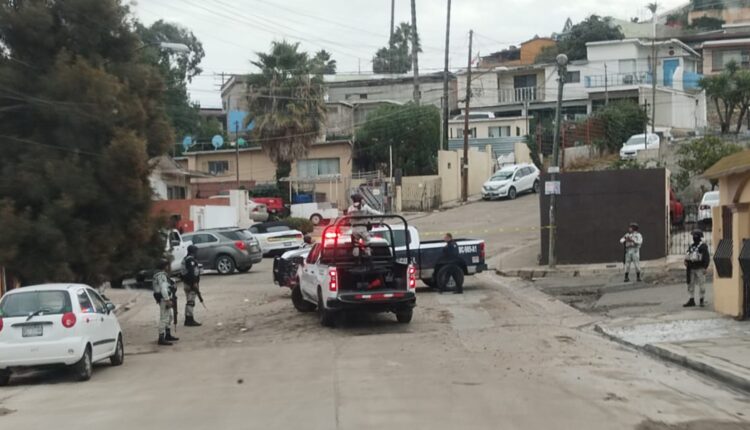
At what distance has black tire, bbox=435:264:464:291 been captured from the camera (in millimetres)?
24844

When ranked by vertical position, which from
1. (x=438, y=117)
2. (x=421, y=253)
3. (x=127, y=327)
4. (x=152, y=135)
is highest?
(x=438, y=117)

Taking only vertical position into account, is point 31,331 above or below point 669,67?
below

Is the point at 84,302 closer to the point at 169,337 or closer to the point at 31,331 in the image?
the point at 31,331

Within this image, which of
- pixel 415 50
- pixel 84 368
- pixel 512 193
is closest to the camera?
pixel 84 368

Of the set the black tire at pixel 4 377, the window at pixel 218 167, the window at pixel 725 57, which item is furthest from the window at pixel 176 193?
the window at pixel 725 57

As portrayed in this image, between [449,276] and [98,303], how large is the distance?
455 inches

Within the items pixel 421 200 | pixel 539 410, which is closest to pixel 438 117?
pixel 421 200

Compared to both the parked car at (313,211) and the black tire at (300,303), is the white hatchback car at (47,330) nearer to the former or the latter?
the black tire at (300,303)

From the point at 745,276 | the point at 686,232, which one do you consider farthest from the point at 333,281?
the point at 686,232

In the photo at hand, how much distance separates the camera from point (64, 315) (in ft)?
46.5

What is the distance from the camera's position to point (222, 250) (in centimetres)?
3300

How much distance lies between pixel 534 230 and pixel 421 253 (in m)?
15.7

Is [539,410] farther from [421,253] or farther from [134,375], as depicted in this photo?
[421,253]

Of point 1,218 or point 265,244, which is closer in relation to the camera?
point 1,218
